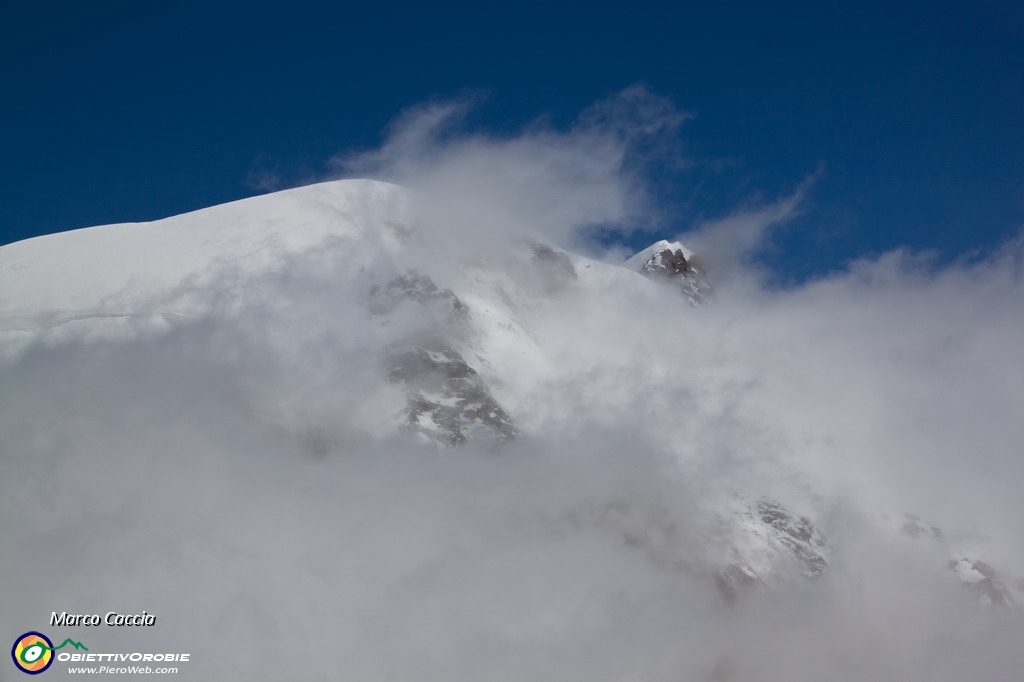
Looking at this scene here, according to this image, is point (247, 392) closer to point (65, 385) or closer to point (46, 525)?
point (65, 385)

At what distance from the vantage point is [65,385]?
137125 millimetres

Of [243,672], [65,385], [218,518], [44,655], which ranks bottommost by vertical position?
[44,655]

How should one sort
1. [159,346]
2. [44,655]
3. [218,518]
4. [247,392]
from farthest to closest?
[247,392]
[159,346]
[218,518]
[44,655]

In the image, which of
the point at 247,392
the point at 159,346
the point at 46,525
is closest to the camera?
the point at 46,525

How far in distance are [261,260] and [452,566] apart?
83503 mm

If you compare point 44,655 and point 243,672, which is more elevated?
point 243,672

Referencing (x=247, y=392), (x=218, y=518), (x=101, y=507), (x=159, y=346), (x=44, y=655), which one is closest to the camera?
(x=44, y=655)

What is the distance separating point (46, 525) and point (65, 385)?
2713 cm

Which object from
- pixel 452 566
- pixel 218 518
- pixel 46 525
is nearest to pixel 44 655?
pixel 46 525

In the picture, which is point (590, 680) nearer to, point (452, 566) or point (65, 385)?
point (452, 566)

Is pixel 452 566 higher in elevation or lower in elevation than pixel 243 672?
higher

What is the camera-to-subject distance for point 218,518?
479ft

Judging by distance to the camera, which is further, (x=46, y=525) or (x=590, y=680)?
(x=590, y=680)

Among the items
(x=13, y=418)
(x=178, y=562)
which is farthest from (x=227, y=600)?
(x=13, y=418)
